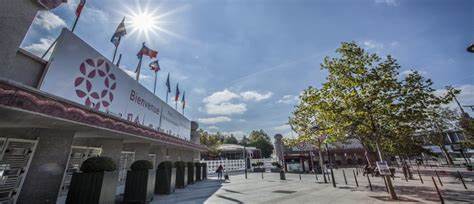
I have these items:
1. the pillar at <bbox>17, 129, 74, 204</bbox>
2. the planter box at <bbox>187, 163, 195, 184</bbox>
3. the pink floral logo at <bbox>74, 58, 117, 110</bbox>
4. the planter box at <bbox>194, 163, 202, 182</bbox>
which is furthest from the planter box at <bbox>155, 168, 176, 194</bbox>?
the planter box at <bbox>194, 163, 202, 182</bbox>

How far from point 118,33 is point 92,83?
5580 millimetres

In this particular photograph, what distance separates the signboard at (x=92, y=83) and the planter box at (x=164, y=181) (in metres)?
4.78

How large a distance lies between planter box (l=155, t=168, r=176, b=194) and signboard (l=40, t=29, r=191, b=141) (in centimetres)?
478

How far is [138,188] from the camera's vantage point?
9.74m

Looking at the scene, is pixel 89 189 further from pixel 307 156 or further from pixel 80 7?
pixel 307 156

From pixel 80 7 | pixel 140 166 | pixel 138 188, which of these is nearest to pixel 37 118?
pixel 140 166

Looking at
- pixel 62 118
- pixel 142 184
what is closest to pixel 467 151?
pixel 142 184

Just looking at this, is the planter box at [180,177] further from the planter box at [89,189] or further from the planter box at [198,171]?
the planter box at [89,189]

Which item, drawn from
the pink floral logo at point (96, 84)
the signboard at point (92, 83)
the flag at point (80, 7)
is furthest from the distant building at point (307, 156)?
the flag at point (80, 7)

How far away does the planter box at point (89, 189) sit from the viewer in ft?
23.5

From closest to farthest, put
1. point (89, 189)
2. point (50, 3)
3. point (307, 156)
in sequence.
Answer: point (50, 3) → point (89, 189) → point (307, 156)

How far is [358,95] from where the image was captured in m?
10.7

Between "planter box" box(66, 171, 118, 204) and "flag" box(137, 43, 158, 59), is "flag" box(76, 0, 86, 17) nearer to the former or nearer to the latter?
"flag" box(137, 43, 158, 59)

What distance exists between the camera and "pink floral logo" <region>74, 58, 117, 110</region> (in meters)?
9.70
